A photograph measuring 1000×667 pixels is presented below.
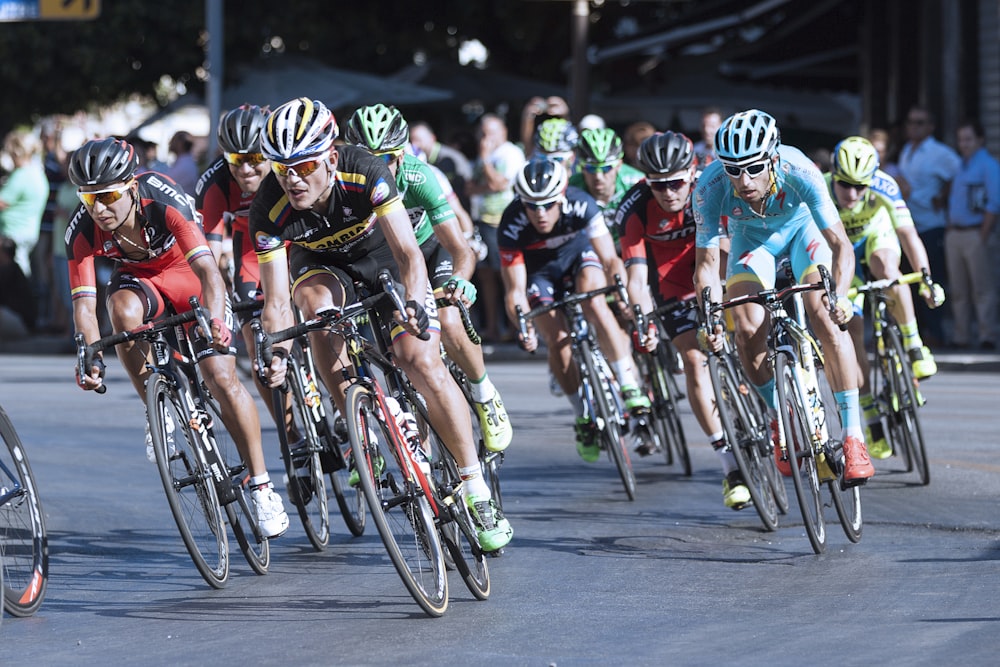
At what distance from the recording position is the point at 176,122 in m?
75.8

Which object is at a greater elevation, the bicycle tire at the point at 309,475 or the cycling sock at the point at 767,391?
the cycling sock at the point at 767,391

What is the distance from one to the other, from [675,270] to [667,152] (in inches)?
35.6

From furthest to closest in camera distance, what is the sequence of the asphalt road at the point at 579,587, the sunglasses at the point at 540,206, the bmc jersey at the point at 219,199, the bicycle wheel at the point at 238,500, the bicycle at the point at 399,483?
the sunglasses at the point at 540,206, the bmc jersey at the point at 219,199, the bicycle wheel at the point at 238,500, the bicycle at the point at 399,483, the asphalt road at the point at 579,587

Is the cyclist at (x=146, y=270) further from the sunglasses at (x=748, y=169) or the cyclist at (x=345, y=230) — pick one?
the sunglasses at (x=748, y=169)

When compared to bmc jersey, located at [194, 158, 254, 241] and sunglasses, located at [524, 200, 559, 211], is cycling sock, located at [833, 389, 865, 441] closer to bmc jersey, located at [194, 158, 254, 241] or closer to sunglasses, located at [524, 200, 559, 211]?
sunglasses, located at [524, 200, 559, 211]

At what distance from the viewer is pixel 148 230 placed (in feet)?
26.3

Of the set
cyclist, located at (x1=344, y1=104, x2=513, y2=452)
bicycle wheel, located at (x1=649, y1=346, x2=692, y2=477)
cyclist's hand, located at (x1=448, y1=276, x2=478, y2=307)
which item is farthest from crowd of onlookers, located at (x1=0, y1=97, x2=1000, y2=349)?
cyclist's hand, located at (x1=448, y1=276, x2=478, y2=307)

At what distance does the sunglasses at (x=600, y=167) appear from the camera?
1170 centimetres

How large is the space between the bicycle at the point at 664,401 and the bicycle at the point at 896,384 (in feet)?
3.80

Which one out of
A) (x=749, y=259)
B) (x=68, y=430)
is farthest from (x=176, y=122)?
(x=749, y=259)

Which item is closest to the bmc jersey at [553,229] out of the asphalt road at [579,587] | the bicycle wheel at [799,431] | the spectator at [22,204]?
the asphalt road at [579,587]

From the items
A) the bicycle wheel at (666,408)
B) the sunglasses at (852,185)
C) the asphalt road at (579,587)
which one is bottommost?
the asphalt road at (579,587)

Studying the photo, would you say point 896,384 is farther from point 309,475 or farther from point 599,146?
point 309,475

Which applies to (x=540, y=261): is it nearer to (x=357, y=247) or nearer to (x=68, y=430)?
(x=357, y=247)
